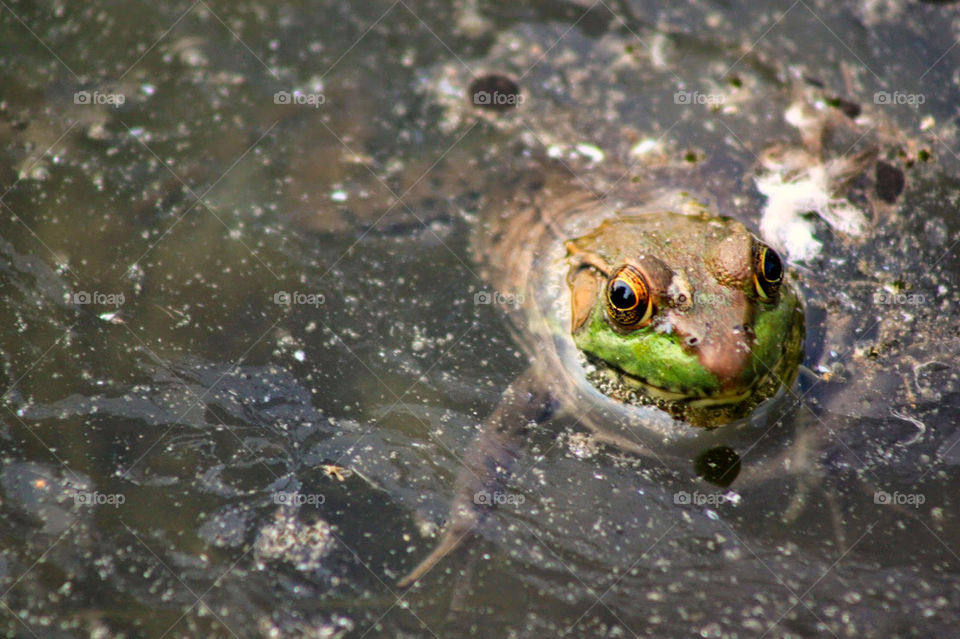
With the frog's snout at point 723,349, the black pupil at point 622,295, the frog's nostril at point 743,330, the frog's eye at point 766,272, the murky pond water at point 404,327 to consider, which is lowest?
the murky pond water at point 404,327

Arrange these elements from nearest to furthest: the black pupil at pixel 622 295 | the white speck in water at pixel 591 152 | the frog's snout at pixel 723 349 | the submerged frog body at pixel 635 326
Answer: the frog's snout at pixel 723 349
the submerged frog body at pixel 635 326
the black pupil at pixel 622 295
the white speck in water at pixel 591 152

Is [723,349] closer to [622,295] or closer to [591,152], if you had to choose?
[622,295]

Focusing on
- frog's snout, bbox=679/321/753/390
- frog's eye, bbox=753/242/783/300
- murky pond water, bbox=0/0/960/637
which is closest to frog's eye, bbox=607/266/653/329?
frog's snout, bbox=679/321/753/390

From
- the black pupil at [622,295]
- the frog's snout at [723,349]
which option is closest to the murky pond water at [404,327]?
the frog's snout at [723,349]

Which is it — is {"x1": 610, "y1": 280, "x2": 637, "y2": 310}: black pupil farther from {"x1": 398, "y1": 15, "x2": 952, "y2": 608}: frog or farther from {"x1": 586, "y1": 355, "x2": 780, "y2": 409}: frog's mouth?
{"x1": 586, "y1": 355, "x2": 780, "y2": 409}: frog's mouth

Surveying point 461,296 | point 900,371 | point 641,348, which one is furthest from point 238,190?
point 900,371

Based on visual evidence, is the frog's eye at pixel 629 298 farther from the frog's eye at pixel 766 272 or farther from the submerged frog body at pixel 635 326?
the frog's eye at pixel 766 272

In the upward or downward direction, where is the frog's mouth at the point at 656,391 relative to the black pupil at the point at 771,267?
downward

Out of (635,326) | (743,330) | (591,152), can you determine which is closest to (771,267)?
(743,330)
